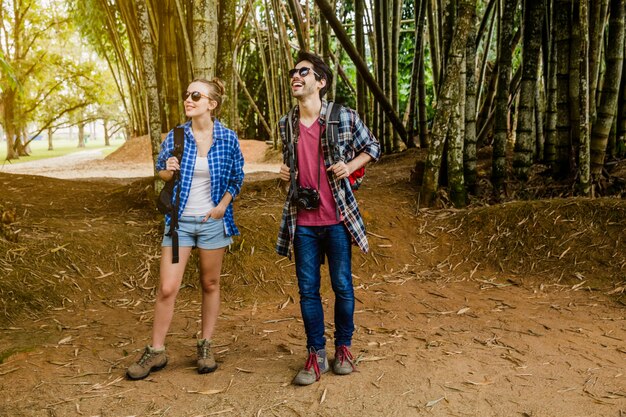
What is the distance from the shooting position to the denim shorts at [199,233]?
2.60 m

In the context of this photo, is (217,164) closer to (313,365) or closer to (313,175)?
(313,175)

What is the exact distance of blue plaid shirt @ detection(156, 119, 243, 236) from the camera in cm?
261

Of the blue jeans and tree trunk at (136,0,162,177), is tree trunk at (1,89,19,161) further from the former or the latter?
the blue jeans

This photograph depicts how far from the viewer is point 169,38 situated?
5.08 m

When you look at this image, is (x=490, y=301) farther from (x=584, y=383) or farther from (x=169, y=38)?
(x=169, y=38)

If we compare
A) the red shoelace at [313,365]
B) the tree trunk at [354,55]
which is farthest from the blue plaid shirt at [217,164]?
the tree trunk at [354,55]

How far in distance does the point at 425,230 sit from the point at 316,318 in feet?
7.07

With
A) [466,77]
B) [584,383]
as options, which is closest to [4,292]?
[584,383]

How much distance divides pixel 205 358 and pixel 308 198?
846 mm

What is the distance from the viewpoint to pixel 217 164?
104 inches

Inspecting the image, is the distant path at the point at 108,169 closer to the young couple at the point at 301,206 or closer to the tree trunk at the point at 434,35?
the tree trunk at the point at 434,35

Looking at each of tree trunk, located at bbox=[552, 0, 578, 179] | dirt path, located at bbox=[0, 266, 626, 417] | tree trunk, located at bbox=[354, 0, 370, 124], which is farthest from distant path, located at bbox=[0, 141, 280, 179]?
dirt path, located at bbox=[0, 266, 626, 417]

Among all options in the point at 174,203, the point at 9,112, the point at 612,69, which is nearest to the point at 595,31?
the point at 612,69

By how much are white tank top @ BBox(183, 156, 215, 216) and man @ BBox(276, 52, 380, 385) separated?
34cm
